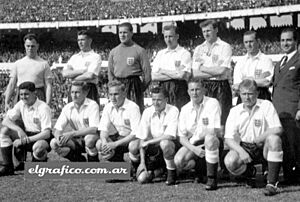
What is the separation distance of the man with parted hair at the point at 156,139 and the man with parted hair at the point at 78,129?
27.5 inches

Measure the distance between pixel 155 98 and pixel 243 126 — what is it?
126cm

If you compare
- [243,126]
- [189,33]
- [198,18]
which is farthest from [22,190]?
[189,33]

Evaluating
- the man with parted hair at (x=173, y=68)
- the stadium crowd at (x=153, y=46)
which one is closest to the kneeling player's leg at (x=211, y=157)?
the man with parted hair at (x=173, y=68)

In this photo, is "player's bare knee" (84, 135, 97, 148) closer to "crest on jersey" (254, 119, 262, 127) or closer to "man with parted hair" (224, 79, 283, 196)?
"man with parted hair" (224, 79, 283, 196)

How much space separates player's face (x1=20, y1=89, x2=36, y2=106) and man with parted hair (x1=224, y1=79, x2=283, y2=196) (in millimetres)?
3014

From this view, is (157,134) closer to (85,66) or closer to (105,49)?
(85,66)

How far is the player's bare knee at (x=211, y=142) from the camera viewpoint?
608 cm

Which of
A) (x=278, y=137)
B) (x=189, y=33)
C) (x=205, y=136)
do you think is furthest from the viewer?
(x=189, y=33)

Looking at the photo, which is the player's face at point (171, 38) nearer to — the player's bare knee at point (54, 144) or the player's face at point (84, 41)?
the player's face at point (84, 41)

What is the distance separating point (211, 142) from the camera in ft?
20.0

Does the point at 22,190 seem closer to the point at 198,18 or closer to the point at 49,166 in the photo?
the point at 49,166

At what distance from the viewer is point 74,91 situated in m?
7.14

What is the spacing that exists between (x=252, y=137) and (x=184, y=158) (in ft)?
3.04

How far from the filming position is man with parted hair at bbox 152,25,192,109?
7375 millimetres
